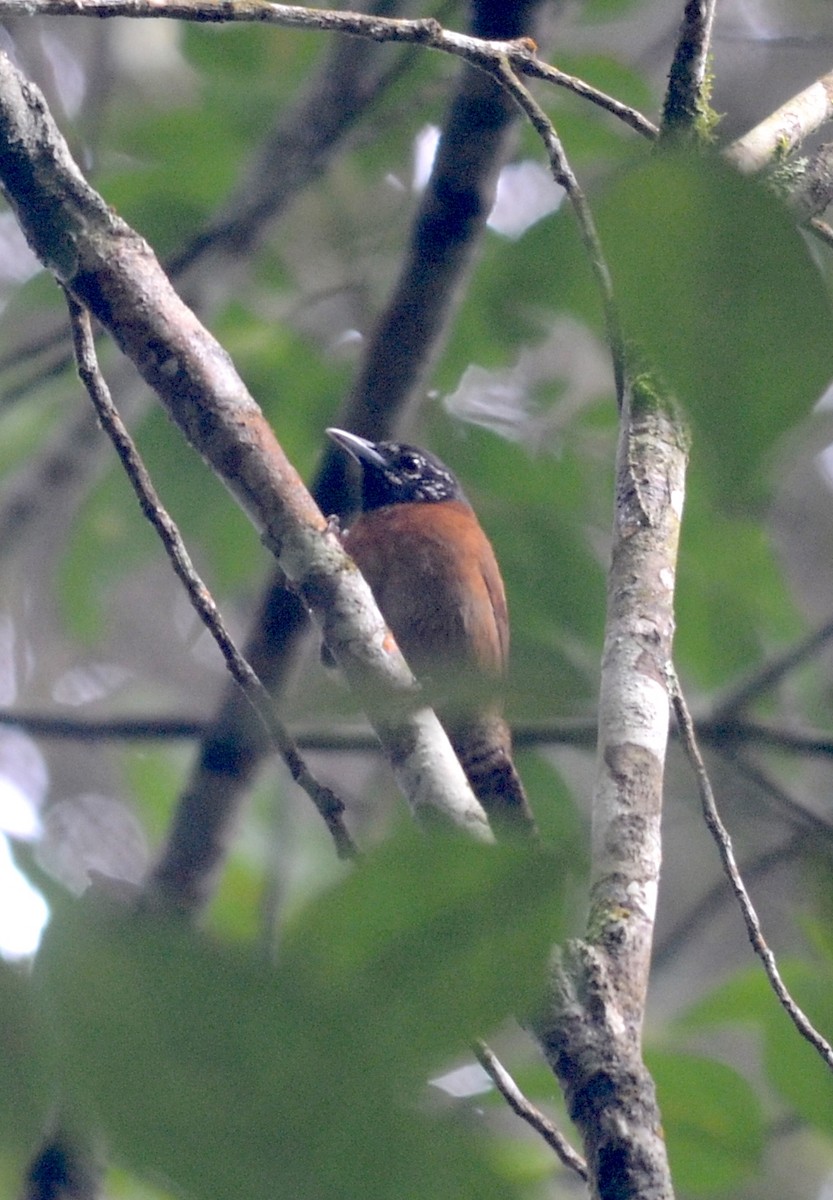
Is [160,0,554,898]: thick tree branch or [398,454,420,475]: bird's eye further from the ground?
[398,454,420,475]: bird's eye

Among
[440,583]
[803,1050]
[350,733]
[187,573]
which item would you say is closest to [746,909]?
[803,1050]

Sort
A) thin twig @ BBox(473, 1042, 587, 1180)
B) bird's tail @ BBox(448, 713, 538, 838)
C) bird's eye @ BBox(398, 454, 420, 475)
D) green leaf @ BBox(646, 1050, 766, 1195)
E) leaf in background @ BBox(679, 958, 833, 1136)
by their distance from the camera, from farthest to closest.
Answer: bird's eye @ BBox(398, 454, 420, 475) → bird's tail @ BBox(448, 713, 538, 838) → green leaf @ BBox(646, 1050, 766, 1195) → leaf in background @ BBox(679, 958, 833, 1136) → thin twig @ BBox(473, 1042, 587, 1180)

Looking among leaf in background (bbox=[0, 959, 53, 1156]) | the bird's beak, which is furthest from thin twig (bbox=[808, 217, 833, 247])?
the bird's beak

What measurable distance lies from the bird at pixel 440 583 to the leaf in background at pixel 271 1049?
9.79ft

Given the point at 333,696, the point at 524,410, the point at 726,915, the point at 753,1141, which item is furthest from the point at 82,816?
the point at 333,696

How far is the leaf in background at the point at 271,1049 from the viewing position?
1.86 feet

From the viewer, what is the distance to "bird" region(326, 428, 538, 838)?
12.0 feet

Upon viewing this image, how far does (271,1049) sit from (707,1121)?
2250 millimetres

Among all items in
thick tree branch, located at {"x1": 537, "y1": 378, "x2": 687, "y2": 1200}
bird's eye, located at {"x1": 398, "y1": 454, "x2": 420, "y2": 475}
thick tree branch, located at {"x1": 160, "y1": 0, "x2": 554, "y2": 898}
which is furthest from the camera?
bird's eye, located at {"x1": 398, "y1": 454, "x2": 420, "y2": 475}

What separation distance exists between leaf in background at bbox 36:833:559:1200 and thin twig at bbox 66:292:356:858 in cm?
104

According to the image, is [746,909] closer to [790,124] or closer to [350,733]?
[790,124]

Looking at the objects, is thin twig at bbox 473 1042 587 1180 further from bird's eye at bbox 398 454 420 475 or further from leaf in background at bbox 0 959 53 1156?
bird's eye at bbox 398 454 420 475

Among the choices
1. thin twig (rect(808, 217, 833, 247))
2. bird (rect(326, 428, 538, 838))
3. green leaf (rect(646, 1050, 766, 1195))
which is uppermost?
bird (rect(326, 428, 538, 838))

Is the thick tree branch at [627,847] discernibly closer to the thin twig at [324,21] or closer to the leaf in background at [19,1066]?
the thin twig at [324,21]
